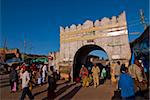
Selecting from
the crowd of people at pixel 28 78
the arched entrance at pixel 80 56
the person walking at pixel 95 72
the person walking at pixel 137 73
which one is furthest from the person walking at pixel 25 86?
the arched entrance at pixel 80 56

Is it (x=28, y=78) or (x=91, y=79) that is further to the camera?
(x=91, y=79)

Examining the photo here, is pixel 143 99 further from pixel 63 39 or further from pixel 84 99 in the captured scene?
pixel 63 39

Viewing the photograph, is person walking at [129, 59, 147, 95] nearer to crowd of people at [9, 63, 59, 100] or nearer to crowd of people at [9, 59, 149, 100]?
crowd of people at [9, 59, 149, 100]

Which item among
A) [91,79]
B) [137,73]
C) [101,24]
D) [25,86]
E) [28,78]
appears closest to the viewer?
[137,73]

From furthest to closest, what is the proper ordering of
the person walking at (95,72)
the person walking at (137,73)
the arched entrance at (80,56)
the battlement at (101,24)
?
the arched entrance at (80,56) < the battlement at (101,24) < the person walking at (95,72) < the person walking at (137,73)

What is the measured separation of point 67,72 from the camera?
20188mm

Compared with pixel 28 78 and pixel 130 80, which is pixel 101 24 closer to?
pixel 28 78

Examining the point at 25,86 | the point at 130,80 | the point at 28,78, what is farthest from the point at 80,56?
the point at 130,80

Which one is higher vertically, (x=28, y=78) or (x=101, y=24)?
(x=101, y=24)

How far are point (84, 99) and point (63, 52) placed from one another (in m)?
10.4

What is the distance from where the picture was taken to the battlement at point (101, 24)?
1716 cm

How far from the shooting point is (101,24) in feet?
60.0

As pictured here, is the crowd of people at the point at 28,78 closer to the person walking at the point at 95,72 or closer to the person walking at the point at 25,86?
the person walking at the point at 25,86

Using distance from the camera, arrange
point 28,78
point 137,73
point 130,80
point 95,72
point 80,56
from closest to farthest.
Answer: point 130,80 → point 137,73 → point 28,78 → point 95,72 → point 80,56
